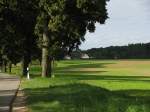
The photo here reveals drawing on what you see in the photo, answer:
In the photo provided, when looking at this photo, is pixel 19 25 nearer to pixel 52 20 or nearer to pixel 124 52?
pixel 52 20

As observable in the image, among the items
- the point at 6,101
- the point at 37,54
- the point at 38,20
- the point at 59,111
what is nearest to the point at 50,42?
the point at 38,20

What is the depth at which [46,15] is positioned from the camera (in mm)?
46406

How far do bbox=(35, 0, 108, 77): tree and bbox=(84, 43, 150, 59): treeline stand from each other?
452ft

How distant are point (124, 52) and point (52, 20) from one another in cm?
14394

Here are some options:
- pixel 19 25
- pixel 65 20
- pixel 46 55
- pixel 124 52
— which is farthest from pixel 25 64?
pixel 124 52

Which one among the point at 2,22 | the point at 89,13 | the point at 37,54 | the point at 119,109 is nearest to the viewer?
the point at 119,109

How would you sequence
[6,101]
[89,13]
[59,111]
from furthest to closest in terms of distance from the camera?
[89,13], [6,101], [59,111]

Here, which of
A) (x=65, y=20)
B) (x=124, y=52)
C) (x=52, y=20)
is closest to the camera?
(x=65, y=20)

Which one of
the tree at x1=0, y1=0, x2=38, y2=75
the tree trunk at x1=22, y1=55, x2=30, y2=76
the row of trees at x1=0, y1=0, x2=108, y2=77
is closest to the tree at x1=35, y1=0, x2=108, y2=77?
the row of trees at x1=0, y1=0, x2=108, y2=77

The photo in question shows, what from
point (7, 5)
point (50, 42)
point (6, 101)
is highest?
point (7, 5)

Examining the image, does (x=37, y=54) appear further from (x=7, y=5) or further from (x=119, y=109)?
(x=119, y=109)

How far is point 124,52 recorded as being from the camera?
7402 inches

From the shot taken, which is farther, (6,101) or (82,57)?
(82,57)

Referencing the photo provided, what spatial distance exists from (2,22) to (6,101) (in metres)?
29.5
